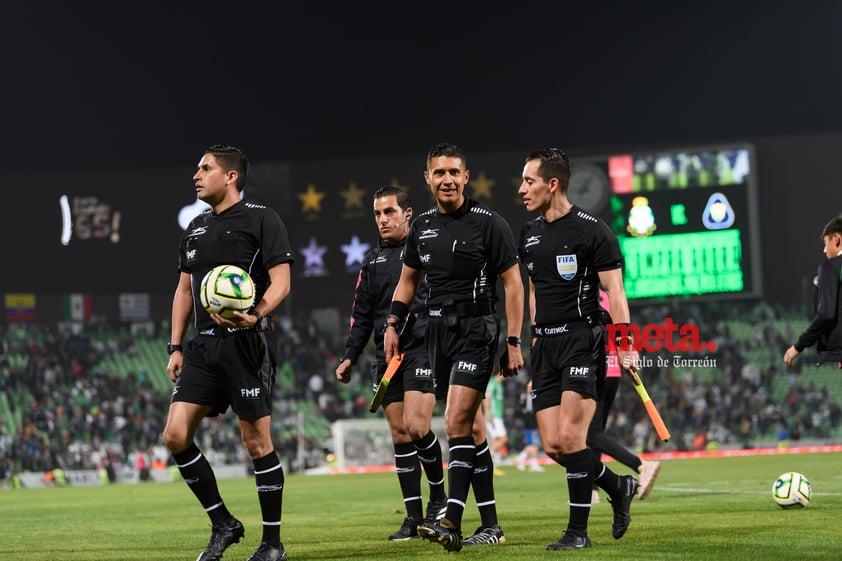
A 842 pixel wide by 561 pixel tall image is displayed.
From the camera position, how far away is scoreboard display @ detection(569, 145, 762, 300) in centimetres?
3575

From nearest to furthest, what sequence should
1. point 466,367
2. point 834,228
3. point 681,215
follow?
1. point 466,367
2. point 834,228
3. point 681,215

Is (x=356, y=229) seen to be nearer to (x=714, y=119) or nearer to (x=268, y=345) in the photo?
(x=714, y=119)

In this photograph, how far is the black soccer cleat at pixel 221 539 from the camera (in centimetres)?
726

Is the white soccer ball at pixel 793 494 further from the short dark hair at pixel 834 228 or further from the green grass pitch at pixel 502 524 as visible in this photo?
the short dark hair at pixel 834 228

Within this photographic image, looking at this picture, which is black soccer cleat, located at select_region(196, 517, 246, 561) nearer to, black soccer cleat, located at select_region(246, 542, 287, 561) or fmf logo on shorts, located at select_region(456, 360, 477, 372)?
black soccer cleat, located at select_region(246, 542, 287, 561)

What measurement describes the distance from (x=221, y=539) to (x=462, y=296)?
2348 millimetres

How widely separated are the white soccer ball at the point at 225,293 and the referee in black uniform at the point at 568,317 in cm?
209

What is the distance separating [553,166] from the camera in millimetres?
8078

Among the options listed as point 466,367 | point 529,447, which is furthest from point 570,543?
point 529,447

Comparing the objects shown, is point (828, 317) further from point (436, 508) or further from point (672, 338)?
point (672, 338)

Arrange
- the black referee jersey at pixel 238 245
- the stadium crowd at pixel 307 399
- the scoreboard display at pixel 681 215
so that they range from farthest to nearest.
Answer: the stadium crowd at pixel 307 399 < the scoreboard display at pixel 681 215 < the black referee jersey at pixel 238 245

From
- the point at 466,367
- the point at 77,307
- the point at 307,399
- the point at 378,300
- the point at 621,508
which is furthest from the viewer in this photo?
the point at 77,307

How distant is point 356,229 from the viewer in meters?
42.2

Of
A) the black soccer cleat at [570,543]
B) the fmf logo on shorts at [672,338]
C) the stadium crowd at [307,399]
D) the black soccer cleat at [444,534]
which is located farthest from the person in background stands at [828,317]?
the fmf logo on shorts at [672,338]
